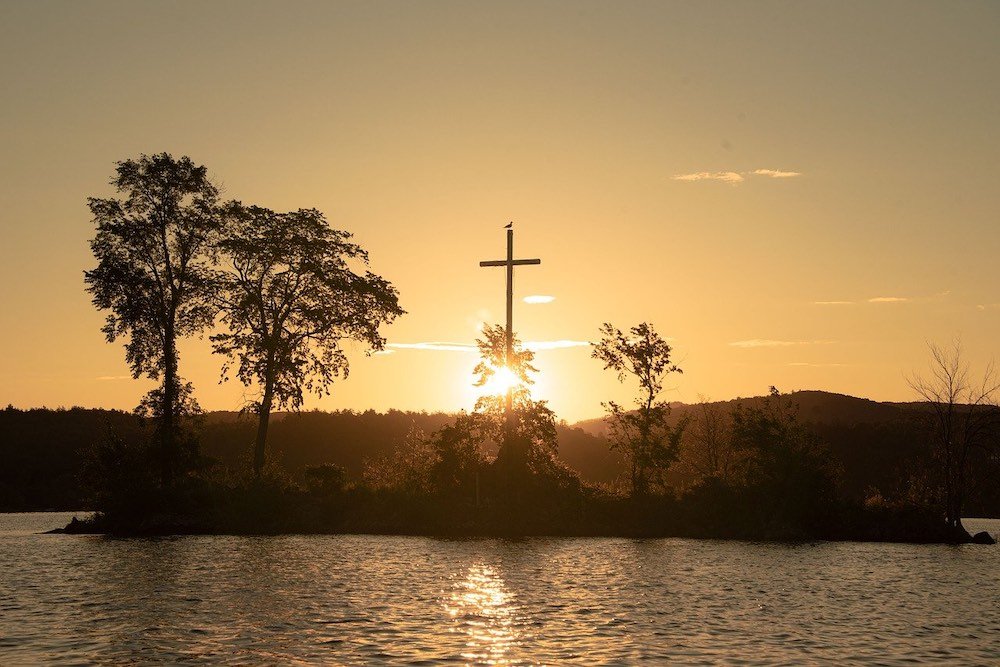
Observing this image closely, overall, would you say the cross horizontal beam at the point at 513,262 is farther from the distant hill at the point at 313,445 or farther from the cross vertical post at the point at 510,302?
the distant hill at the point at 313,445

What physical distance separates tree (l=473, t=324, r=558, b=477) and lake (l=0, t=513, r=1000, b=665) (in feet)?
40.2

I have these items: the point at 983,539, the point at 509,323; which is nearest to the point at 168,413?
the point at 509,323

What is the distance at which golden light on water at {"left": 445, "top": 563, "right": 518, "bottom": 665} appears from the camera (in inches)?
898

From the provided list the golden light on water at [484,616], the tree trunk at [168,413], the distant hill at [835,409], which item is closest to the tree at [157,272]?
the tree trunk at [168,413]

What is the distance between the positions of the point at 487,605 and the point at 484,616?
2031mm

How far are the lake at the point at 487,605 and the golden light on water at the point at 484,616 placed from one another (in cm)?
9

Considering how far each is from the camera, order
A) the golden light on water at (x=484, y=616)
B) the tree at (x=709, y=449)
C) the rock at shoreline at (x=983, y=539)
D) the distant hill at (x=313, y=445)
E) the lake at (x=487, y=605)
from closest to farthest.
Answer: the golden light on water at (x=484, y=616)
the lake at (x=487, y=605)
the rock at shoreline at (x=983, y=539)
the tree at (x=709, y=449)
the distant hill at (x=313, y=445)

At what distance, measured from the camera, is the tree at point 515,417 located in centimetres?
6272

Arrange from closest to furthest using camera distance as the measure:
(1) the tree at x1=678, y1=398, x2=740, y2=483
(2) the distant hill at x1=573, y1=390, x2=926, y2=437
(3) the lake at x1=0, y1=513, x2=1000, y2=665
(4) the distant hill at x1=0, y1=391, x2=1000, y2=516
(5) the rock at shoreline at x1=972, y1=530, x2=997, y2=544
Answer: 1. (3) the lake at x1=0, y1=513, x2=1000, y2=665
2. (5) the rock at shoreline at x1=972, y1=530, x2=997, y2=544
3. (1) the tree at x1=678, y1=398, x2=740, y2=483
4. (4) the distant hill at x1=0, y1=391, x2=1000, y2=516
5. (2) the distant hill at x1=573, y1=390, x2=926, y2=437

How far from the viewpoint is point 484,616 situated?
1105 inches

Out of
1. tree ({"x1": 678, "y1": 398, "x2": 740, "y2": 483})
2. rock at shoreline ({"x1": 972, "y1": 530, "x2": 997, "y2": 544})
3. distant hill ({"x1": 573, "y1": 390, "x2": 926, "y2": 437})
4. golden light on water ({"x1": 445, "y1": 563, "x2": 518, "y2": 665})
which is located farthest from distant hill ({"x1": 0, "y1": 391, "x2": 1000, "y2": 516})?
golden light on water ({"x1": 445, "y1": 563, "x2": 518, "y2": 665})

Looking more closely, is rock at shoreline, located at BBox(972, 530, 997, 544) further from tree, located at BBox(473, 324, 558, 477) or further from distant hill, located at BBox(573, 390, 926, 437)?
distant hill, located at BBox(573, 390, 926, 437)

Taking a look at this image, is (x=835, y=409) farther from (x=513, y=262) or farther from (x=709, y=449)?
(x=513, y=262)

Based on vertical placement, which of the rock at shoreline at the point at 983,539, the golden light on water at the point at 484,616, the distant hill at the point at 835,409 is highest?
the distant hill at the point at 835,409
